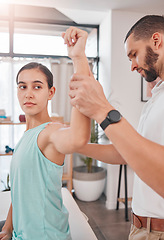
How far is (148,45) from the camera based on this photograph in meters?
0.98

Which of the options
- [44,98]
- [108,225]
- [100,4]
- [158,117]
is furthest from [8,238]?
[100,4]

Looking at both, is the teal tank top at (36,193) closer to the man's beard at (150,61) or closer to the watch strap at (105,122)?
the watch strap at (105,122)

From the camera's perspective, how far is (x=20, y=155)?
0.97m

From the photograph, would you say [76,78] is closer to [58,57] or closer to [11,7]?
[58,57]

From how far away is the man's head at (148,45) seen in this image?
97cm

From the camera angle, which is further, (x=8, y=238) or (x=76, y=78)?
(x=8, y=238)

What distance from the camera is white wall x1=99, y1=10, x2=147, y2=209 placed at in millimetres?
3258

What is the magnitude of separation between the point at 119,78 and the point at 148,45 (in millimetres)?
2361

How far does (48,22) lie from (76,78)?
358 cm

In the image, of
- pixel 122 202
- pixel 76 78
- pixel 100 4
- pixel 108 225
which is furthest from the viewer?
pixel 122 202

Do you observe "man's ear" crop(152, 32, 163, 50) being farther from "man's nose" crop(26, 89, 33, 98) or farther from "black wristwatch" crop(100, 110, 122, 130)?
"man's nose" crop(26, 89, 33, 98)

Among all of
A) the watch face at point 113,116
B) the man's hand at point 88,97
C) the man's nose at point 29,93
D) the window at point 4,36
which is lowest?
the watch face at point 113,116

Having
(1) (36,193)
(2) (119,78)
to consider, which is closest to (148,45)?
(1) (36,193)

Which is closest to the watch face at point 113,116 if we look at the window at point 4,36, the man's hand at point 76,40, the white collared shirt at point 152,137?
the man's hand at point 76,40
